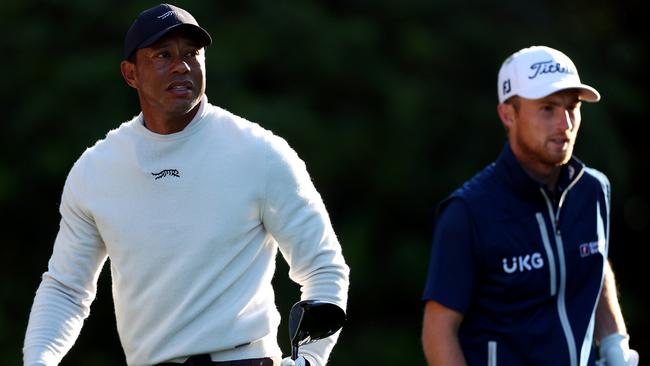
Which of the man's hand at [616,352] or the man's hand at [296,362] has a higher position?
the man's hand at [616,352]

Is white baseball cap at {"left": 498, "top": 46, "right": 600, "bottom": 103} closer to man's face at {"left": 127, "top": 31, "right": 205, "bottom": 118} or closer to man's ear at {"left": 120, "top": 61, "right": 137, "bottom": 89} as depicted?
man's face at {"left": 127, "top": 31, "right": 205, "bottom": 118}

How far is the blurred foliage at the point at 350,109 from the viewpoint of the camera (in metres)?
14.5

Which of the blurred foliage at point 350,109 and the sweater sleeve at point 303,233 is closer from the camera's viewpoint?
the sweater sleeve at point 303,233

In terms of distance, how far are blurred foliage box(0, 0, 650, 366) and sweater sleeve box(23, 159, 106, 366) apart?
30.7ft

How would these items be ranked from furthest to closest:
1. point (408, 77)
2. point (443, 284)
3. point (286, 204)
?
1. point (408, 77)
2. point (443, 284)
3. point (286, 204)

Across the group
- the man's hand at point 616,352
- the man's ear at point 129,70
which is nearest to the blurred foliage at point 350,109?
the man's hand at point 616,352

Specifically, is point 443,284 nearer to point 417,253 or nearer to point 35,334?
point 35,334

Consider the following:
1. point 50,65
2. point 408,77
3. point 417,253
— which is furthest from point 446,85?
point 50,65

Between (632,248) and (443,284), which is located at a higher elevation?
(632,248)

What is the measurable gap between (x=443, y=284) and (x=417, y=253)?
9.71 meters

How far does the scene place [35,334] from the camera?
4746mm

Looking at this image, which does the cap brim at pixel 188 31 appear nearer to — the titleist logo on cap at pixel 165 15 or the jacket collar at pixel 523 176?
the titleist logo on cap at pixel 165 15

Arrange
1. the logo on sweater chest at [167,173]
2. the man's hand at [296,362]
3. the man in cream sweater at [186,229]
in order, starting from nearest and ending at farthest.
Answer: the man's hand at [296,362] < the man in cream sweater at [186,229] < the logo on sweater chest at [167,173]

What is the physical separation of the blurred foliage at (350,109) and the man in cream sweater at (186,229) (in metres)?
9.40
